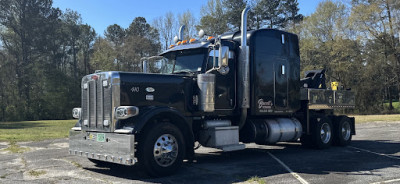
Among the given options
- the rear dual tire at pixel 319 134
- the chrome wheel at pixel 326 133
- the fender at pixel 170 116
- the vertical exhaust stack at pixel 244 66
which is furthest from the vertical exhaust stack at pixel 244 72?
the chrome wheel at pixel 326 133

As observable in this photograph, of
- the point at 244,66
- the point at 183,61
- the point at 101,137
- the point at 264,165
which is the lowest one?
the point at 264,165

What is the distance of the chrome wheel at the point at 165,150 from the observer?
7164 mm

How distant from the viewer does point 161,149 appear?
23.7ft

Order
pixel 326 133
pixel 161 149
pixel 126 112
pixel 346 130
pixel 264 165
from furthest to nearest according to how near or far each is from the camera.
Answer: pixel 346 130 < pixel 326 133 < pixel 264 165 < pixel 161 149 < pixel 126 112

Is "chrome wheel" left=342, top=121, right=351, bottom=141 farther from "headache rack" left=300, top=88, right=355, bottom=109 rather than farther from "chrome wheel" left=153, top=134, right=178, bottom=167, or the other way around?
"chrome wheel" left=153, top=134, right=178, bottom=167

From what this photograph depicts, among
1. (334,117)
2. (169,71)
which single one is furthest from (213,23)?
(169,71)

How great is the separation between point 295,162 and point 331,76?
128ft

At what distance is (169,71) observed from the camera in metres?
9.41

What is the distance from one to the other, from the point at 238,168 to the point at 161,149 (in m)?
1.97

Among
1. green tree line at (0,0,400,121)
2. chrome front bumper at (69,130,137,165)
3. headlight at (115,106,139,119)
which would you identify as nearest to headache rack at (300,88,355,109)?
headlight at (115,106,139,119)

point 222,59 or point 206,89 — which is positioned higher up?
point 222,59

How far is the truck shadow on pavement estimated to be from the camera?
7.27 meters

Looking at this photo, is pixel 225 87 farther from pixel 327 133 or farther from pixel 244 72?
pixel 327 133

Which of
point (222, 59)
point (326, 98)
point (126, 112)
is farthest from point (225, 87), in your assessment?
point (326, 98)
